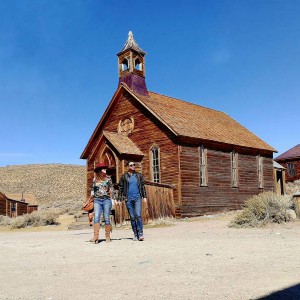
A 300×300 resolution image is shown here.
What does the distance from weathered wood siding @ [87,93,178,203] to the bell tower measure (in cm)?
99

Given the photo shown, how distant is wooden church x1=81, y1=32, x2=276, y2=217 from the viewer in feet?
68.3

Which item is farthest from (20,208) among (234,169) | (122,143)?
(234,169)

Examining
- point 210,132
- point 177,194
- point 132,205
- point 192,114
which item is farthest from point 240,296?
point 192,114

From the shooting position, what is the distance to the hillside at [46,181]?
8231 centimetres

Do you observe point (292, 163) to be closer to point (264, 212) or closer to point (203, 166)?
point (203, 166)

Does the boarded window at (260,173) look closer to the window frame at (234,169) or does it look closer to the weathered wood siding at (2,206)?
the window frame at (234,169)

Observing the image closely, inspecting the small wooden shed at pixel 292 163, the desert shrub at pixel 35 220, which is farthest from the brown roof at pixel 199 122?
the small wooden shed at pixel 292 163

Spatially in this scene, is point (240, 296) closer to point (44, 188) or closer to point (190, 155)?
point (190, 155)

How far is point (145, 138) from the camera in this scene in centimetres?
2241

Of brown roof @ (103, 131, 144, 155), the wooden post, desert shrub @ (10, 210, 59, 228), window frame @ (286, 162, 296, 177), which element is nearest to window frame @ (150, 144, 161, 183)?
brown roof @ (103, 131, 144, 155)

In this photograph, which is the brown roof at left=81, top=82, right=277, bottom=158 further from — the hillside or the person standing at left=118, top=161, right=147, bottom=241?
the hillside

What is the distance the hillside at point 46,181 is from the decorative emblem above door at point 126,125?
54.3 meters

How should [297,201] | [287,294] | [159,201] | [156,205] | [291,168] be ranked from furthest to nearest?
[291,168]
[159,201]
[156,205]
[297,201]
[287,294]

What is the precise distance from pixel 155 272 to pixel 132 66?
20.6 m
